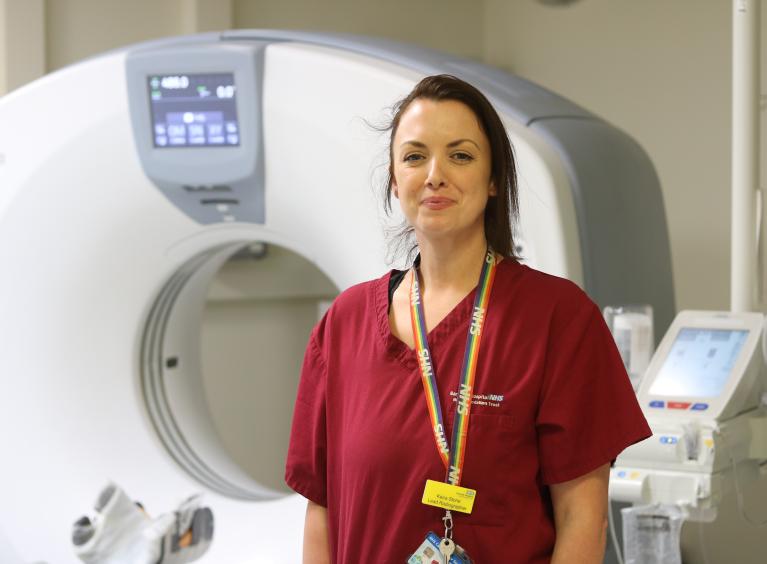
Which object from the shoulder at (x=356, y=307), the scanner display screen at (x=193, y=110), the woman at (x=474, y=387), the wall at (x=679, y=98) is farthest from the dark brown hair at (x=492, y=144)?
the wall at (x=679, y=98)

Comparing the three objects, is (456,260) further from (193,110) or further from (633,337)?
(193,110)

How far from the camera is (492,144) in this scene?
119 cm

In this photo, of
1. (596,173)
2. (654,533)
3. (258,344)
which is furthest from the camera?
(258,344)

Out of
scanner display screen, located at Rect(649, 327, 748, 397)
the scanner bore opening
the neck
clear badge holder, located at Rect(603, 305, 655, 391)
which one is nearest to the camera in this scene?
the neck

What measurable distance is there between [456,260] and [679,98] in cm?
195

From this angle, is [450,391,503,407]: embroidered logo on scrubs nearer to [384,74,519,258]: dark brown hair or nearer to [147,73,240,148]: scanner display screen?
[384,74,519,258]: dark brown hair

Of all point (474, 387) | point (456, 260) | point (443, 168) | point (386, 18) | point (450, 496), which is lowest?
point (450, 496)

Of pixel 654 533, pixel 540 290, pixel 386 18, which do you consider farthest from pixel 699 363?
pixel 386 18

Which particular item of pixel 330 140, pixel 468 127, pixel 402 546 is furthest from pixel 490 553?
pixel 330 140

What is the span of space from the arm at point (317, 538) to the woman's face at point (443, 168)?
14.9 inches

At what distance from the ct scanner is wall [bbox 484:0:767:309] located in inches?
26.9

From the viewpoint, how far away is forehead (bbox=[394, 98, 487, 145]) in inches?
45.9

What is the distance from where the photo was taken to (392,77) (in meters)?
2.04

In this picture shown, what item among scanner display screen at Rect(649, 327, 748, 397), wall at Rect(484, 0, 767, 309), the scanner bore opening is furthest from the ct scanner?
wall at Rect(484, 0, 767, 309)
